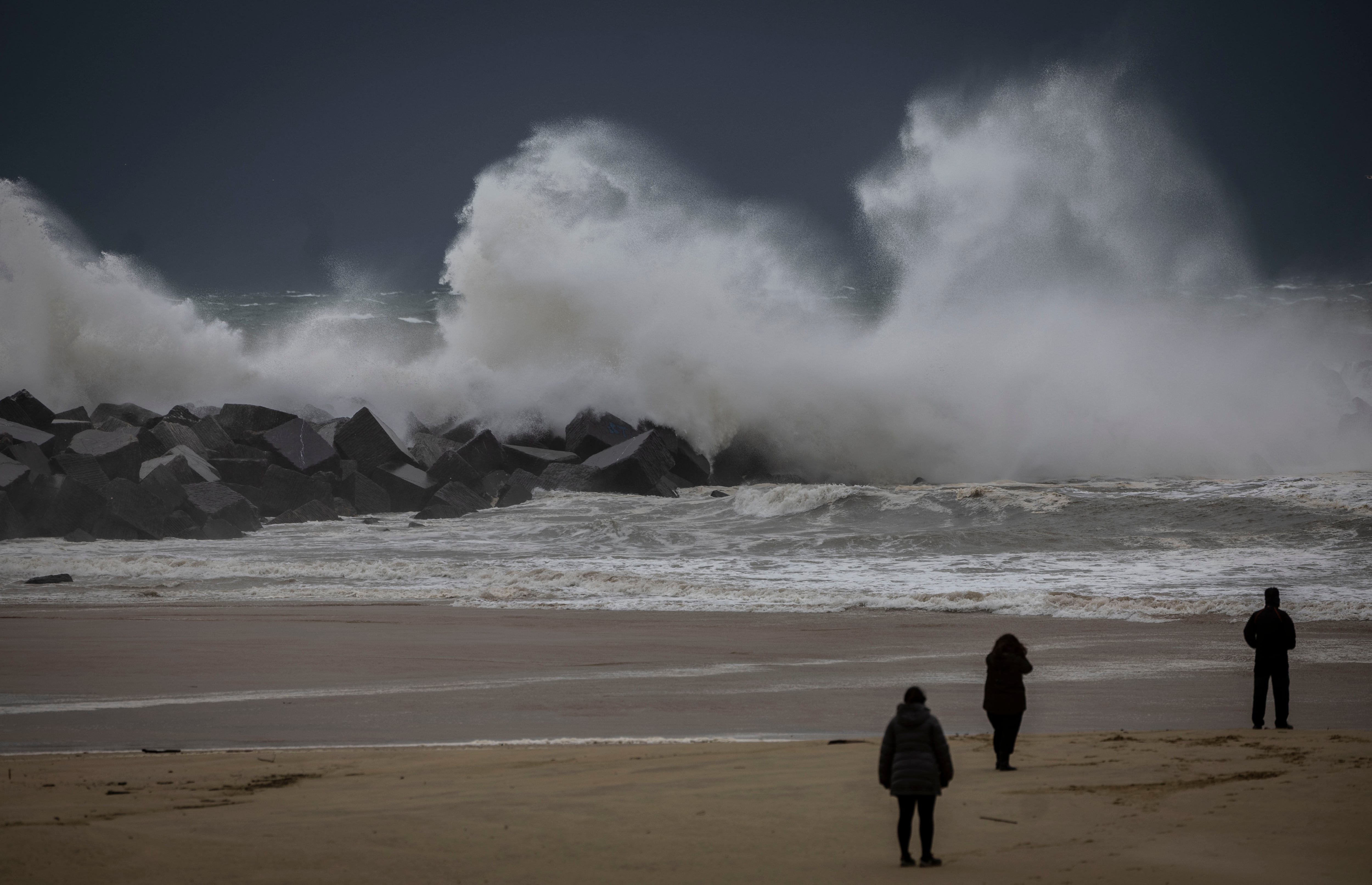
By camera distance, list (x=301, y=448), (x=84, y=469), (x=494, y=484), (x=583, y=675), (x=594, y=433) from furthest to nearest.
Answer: (x=594, y=433) → (x=494, y=484) → (x=301, y=448) → (x=84, y=469) → (x=583, y=675)

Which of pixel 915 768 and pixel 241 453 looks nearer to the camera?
pixel 915 768

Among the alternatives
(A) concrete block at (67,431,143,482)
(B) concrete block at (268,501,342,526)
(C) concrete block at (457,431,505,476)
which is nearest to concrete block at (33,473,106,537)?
(A) concrete block at (67,431,143,482)

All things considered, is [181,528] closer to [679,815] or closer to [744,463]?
[744,463]

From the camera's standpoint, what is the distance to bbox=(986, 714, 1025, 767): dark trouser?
4832 mm

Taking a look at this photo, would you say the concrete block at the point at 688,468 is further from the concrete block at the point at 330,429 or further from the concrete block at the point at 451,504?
the concrete block at the point at 330,429

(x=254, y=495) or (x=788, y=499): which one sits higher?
(x=788, y=499)

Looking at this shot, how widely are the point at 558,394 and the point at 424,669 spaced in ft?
54.7

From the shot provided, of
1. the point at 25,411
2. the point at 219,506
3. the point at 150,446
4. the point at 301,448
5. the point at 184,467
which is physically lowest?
the point at 219,506

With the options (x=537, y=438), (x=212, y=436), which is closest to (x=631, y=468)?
(x=537, y=438)

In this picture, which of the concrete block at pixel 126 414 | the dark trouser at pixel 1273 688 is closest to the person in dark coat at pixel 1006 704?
the dark trouser at pixel 1273 688

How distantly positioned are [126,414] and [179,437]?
2.86 meters

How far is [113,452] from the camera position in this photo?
16.4 meters

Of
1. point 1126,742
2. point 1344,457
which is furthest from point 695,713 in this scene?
point 1344,457

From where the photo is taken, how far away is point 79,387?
24.6 m
